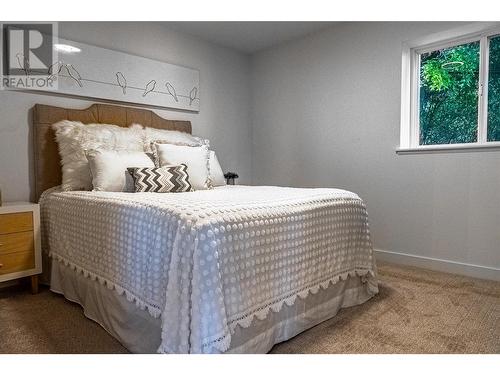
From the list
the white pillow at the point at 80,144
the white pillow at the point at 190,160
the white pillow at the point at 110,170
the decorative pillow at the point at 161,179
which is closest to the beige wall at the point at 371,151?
the white pillow at the point at 190,160

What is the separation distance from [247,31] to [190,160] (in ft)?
5.38

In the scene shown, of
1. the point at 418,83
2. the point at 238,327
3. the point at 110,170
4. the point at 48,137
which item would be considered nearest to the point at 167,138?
the point at 110,170

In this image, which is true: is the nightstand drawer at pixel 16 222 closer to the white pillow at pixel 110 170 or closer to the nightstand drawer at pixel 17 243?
the nightstand drawer at pixel 17 243

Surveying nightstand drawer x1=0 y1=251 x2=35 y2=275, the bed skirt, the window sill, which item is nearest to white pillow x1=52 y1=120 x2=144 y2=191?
nightstand drawer x1=0 y1=251 x2=35 y2=275

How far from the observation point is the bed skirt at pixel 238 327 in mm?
1420

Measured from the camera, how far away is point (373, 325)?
1748 millimetres

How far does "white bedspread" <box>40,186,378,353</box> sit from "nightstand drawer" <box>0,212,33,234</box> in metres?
0.19

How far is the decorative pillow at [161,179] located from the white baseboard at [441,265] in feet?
6.23

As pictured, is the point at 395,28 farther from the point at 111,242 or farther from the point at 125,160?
the point at 111,242

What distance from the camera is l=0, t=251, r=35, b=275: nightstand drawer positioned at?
2055 millimetres

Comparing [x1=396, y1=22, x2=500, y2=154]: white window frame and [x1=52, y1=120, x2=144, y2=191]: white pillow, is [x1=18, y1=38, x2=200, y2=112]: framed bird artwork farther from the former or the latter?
[x1=396, y1=22, x2=500, y2=154]: white window frame
